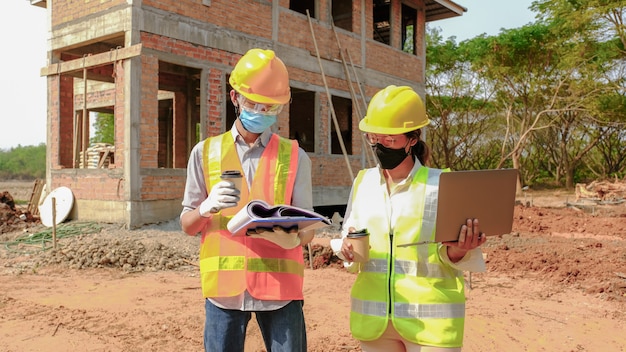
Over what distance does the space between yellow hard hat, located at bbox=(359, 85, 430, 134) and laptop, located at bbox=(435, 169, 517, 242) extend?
1.04ft

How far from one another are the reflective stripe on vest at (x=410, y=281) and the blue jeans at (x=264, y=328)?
0.24 m

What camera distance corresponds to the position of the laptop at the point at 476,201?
185 cm

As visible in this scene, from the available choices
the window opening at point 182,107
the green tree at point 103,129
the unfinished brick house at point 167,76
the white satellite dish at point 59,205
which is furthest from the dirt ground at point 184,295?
the green tree at point 103,129

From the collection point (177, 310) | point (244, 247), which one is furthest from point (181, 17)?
point (244, 247)

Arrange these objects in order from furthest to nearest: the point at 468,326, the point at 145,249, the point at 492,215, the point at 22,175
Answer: the point at 22,175 → the point at 145,249 → the point at 468,326 → the point at 492,215

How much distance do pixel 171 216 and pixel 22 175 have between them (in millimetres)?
53622

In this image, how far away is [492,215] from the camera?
1.92 metres

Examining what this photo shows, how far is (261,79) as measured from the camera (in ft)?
7.02

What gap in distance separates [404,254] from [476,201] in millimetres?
351

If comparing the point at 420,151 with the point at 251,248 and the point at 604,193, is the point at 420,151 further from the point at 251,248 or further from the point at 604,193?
the point at 604,193

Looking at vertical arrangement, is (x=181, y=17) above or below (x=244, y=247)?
above

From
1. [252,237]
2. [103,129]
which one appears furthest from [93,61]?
[103,129]

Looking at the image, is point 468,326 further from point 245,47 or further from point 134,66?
point 245,47

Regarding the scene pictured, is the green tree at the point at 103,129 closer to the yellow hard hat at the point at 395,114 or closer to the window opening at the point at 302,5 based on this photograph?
the window opening at the point at 302,5
